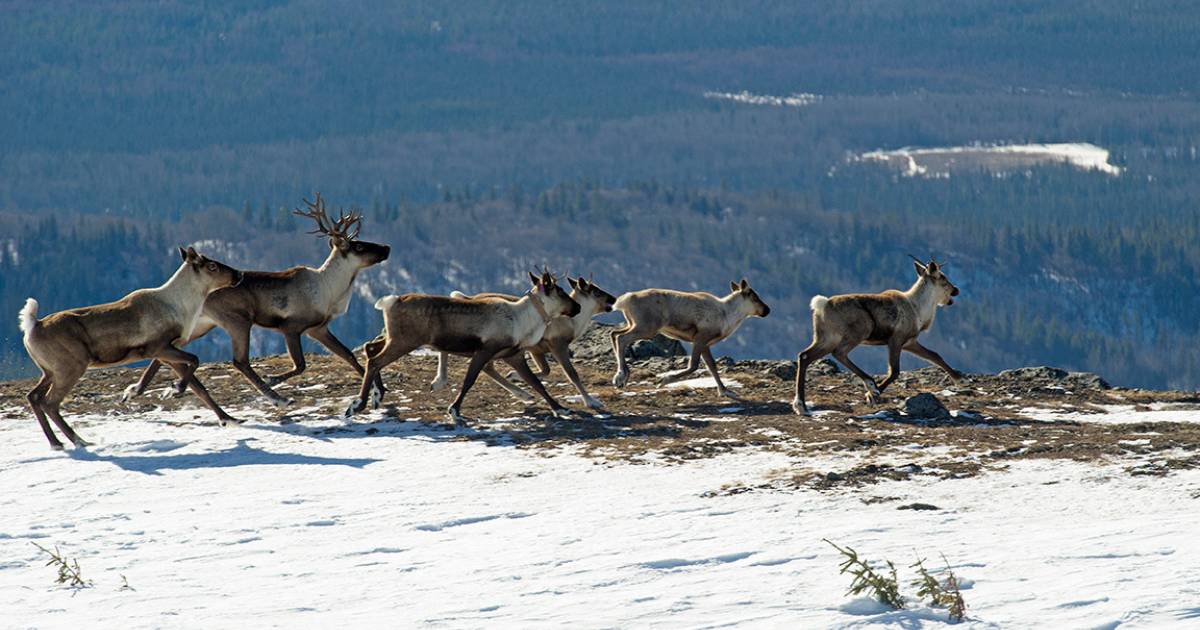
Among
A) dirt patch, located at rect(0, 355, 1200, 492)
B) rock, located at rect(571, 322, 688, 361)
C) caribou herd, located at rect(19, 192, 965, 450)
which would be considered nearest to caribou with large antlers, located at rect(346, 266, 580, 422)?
caribou herd, located at rect(19, 192, 965, 450)

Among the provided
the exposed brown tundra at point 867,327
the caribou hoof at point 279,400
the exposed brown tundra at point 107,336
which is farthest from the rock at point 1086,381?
the exposed brown tundra at point 107,336

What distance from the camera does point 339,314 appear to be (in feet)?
50.0

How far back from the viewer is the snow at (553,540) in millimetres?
7426

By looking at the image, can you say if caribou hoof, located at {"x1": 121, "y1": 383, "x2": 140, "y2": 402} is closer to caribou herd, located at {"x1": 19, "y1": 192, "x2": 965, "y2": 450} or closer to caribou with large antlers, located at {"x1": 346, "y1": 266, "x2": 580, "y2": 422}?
caribou herd, located at {"x1": 19, "y1": 192, "x2": 965, "y2": 450}

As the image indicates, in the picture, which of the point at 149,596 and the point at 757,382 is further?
the point at 757,382

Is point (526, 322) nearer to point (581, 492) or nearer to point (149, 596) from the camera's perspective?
point (581, 492)

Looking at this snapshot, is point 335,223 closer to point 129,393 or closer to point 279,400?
point 279,400

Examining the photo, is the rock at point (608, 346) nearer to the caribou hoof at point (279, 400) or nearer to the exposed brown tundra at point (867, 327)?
the exposed brown tundra at point (867, 327)

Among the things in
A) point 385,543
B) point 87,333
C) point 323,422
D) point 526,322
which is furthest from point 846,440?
point 87,333

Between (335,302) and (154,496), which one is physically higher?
(335,302)

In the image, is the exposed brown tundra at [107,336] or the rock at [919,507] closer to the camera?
the rock at [919,507]

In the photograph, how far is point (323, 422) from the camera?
14.3 metres

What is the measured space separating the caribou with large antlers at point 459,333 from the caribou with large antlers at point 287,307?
30.2 inches

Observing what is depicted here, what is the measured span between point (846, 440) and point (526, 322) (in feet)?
15.6
